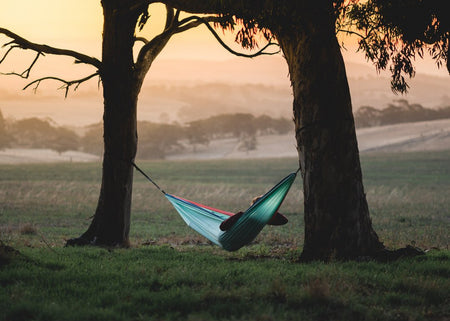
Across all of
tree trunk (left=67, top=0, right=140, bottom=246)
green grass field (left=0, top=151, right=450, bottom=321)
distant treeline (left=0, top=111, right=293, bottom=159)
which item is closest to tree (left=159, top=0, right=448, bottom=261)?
green grass field (left=0, top=151, right=450, bottom=321)

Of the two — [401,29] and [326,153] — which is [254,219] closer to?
[326,153]

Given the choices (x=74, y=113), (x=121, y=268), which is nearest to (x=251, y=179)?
(x=121, y=268)

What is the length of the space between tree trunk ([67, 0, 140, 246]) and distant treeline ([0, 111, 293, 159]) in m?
85.8

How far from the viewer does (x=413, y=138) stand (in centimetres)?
8181

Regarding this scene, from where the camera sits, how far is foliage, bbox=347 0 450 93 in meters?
10.4

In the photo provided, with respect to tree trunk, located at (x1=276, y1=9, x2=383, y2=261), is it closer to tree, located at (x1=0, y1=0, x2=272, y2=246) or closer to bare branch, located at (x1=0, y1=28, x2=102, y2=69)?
tree, located at (x1=0, y1=0, x2=272, y2=246)

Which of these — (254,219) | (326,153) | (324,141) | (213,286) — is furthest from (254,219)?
(213,286)

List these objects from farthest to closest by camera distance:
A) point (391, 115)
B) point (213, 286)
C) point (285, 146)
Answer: point (391, 115) < point (285, 146) < point (213, 286)

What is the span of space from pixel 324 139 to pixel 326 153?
200 mm

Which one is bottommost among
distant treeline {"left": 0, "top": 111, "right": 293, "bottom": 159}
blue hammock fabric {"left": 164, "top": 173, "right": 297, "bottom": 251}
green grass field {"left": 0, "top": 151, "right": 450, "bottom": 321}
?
green grass field {"left": 0, "top": 151, "right": 450, "bottom": 321}

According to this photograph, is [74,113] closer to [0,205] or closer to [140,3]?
[0,205]

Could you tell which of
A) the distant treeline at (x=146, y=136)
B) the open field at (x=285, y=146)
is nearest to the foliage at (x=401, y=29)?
the open field at (x=285, y=146)

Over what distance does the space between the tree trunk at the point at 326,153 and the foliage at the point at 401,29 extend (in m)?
2.39

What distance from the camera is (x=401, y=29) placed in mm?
11258
